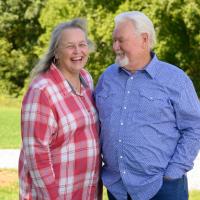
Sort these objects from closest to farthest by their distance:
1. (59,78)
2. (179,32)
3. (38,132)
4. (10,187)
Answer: (38,132) < (59,78) < (10,187) < (179,32)

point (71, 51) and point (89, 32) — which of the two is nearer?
point (71, 51)

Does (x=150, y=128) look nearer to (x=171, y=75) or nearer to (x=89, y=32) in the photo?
(x=171, y=75)

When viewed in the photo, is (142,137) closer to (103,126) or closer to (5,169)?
(103,126)

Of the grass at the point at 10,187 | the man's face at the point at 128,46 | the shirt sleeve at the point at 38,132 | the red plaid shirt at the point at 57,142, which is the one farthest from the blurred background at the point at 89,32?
the man's face at the point at 128,46

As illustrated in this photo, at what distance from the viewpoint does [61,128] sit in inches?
152

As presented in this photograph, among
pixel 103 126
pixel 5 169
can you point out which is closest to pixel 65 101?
pixel 103 126

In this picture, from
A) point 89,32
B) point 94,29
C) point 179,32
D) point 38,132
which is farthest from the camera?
point 179,32

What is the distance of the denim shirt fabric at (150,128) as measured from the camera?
3.85 m

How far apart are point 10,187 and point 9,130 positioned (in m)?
8.49

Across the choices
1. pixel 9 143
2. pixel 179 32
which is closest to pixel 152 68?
pixel 9 143

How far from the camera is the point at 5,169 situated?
9609 mm

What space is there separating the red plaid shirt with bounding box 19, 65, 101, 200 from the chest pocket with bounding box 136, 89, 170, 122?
1.29ft

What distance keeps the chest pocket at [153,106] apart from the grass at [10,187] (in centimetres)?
330

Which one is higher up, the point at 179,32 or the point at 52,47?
the point at 52,47
